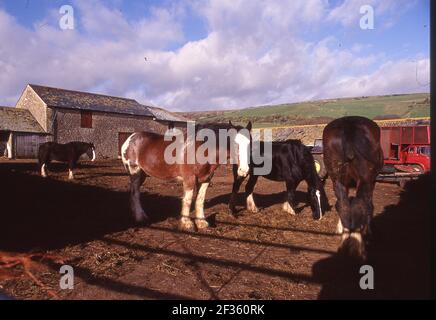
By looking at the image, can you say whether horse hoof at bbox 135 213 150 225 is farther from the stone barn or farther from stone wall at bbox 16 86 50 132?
stone wall at bbox 16 86 50 132

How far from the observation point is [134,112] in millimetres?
36000

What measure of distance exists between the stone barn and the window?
3.60 meters

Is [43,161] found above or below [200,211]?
above

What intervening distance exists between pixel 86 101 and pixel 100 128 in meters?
3.50

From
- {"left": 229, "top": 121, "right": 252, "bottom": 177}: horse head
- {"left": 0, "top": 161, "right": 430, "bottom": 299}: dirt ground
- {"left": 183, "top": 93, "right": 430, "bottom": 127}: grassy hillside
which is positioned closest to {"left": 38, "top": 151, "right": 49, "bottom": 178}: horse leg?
{"left": 0, "top": 161, "right": 430, "bottom": 299}: dirt ground

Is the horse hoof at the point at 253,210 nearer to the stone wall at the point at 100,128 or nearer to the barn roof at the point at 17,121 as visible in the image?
the stone wall at the point at 100,128

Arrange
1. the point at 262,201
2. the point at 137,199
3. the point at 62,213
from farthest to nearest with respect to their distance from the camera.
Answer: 1. the point at 262,201
2. the point at 62,213
3. the point at 137,199

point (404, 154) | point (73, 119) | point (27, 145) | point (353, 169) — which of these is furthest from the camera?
point (73, 119)

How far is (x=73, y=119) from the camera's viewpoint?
3105cm

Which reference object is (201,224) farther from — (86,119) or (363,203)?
(86,119)

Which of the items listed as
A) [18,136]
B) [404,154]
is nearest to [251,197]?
[404,154]

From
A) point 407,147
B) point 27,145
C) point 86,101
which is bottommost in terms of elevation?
point 407,147

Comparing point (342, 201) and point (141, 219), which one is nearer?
point (342, 201)

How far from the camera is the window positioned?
31531mm
